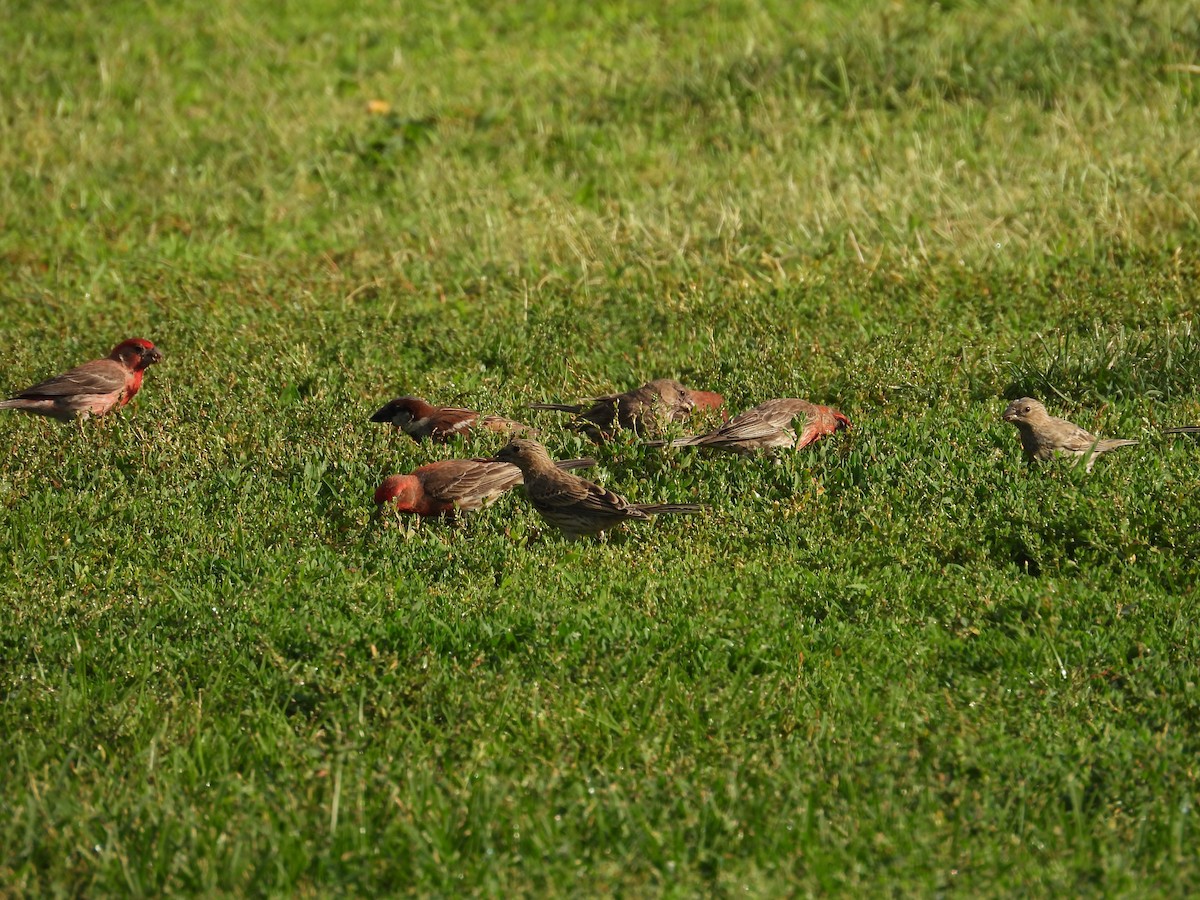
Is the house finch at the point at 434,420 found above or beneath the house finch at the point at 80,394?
beneath

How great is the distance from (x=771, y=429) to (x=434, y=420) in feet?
6.61

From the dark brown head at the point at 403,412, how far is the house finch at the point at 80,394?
5.91 feet

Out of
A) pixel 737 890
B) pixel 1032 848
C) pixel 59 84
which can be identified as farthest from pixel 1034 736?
pixel 59 84

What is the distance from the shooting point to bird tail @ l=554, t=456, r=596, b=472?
769 cm

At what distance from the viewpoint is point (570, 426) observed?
8516mm

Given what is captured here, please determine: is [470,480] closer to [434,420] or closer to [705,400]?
[434,420]

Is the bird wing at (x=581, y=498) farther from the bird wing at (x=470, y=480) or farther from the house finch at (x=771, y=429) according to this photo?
the house finch at (x=771, y=429)

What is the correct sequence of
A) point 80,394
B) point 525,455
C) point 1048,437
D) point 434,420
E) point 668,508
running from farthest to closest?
point 80,394, point 434,420, point 525,455, point 1048,437, point 668,508

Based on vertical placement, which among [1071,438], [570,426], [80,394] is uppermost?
[80,394]

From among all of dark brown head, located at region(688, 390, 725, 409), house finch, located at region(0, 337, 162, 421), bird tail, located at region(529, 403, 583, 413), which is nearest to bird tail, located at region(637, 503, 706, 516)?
dark brown head, located at region(688, 390, 725, 409)

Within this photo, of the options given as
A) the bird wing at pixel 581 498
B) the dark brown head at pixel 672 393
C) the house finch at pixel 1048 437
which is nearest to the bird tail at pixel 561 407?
the dark brown head at pixel 672 393

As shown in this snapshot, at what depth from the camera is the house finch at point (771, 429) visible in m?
7.83

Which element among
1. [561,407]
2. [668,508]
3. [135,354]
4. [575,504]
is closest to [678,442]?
[668,508]

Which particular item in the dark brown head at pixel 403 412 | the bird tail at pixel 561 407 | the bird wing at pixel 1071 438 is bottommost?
the bird tail at pixel 561 407
